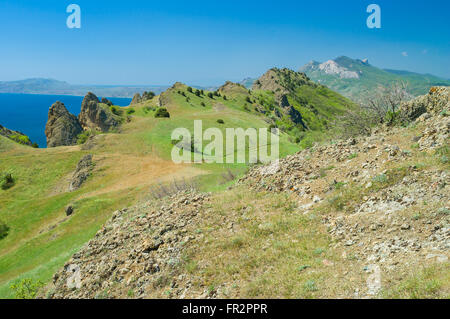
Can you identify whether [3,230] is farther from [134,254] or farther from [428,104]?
[428,104]

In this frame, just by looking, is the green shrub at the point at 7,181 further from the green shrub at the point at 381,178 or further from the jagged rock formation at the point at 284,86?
the jagged rock formation at the point at 284,86

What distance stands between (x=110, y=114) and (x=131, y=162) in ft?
113

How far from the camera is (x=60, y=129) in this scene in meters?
65.7

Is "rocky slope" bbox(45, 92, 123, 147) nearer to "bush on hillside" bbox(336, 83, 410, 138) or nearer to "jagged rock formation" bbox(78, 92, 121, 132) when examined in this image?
"jagged rock formation" bbox(78, 92, 121, 132)

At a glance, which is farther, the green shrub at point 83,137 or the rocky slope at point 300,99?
the rocky slope at point 300,99

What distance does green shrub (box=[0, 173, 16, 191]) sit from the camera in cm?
3453

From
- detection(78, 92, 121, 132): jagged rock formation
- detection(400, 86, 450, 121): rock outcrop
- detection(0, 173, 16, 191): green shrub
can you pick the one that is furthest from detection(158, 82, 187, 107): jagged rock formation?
detection(400, 86, 450, 121): rock outcrop

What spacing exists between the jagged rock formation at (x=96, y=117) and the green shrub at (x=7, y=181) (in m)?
27.5

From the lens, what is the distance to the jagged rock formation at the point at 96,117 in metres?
63.3

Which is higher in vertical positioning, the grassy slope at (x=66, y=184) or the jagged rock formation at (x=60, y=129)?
the jagged rock formation at (x=60, y=129)

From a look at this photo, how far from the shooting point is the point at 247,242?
9578mm

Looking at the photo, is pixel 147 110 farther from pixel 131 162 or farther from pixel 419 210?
pixel 419 210

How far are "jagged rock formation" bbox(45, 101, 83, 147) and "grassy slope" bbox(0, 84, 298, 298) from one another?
56.0ft

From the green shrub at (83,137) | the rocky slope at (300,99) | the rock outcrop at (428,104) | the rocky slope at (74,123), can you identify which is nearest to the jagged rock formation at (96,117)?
the rocky slope at (74,123)
